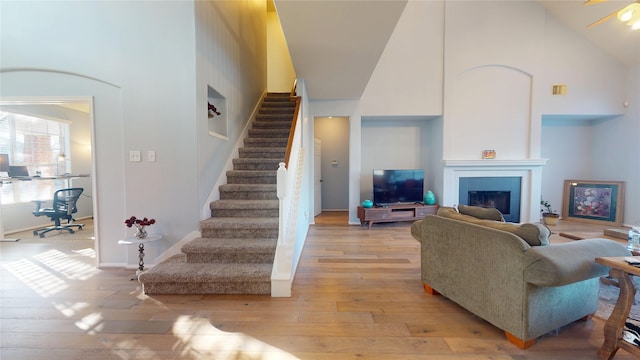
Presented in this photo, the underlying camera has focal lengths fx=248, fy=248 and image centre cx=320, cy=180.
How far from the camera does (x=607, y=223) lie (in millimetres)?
5148

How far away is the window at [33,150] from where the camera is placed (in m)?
4.93

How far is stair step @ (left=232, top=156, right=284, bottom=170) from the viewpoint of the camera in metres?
3.95

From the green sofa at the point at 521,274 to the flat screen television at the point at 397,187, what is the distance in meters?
3.07

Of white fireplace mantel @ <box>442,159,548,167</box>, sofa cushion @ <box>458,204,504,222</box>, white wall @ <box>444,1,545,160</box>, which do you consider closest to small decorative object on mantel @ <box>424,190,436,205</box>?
white fireplace mantel @ <box>442,159,548,167</box>

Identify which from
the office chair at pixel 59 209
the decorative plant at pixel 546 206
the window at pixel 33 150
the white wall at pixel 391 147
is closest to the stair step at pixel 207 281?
the office chair at pixel 59 209

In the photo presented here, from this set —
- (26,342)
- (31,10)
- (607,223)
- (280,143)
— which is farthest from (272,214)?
(607,223)

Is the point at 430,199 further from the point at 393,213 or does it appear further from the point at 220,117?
the point at 220,117

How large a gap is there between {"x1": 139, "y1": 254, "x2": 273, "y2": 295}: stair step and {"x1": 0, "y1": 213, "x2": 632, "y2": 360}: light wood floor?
0.26 feet

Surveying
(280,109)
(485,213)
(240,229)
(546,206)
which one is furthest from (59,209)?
(546,206)

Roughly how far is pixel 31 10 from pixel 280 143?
331cm

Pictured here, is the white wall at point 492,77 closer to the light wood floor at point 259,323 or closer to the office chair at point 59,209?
the light wood floor at point 259,323

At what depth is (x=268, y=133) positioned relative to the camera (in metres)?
4.64

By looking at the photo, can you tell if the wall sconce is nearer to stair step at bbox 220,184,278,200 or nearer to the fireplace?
the fireplace

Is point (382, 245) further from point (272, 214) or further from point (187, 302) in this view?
point (187, 302)
